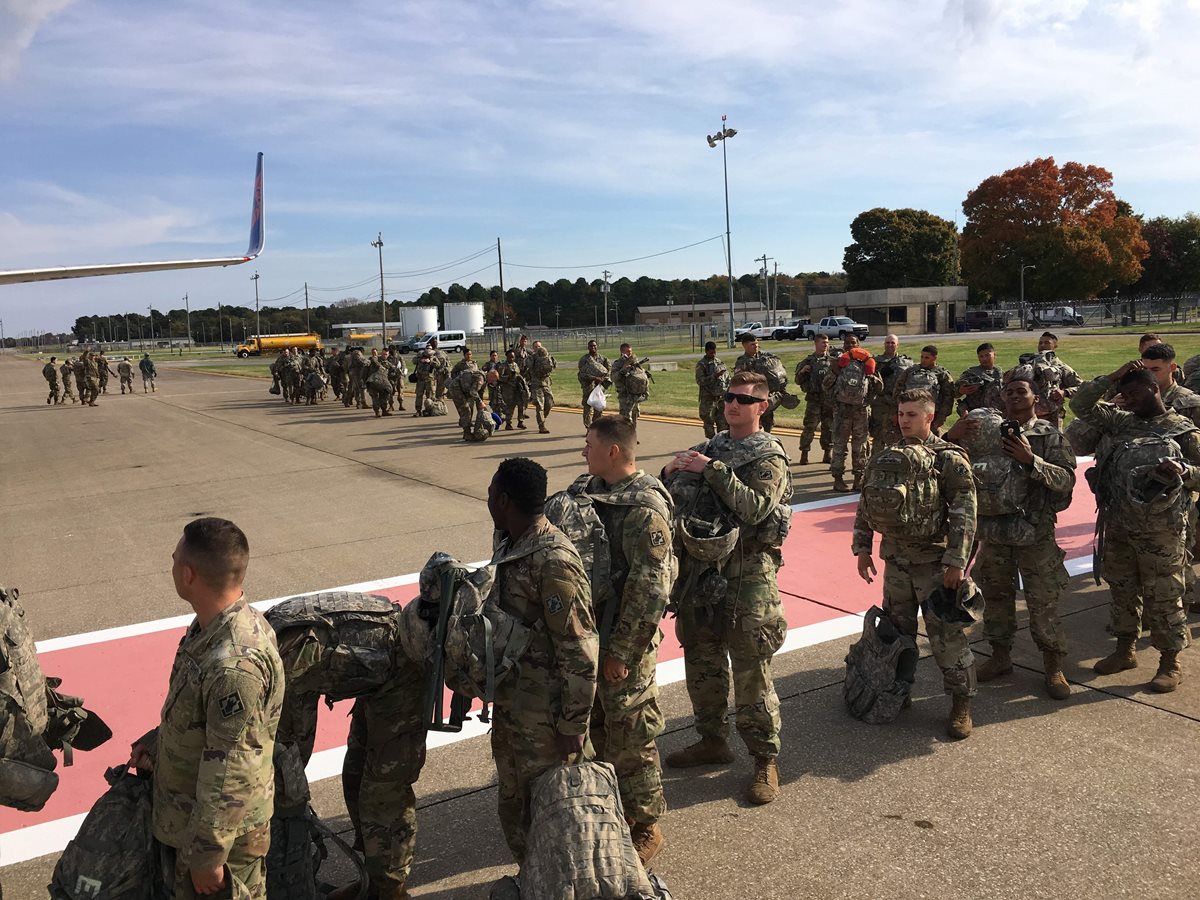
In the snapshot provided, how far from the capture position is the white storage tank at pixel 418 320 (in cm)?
8356

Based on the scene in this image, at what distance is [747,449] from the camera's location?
4.25 m

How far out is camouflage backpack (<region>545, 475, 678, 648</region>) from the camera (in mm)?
3443

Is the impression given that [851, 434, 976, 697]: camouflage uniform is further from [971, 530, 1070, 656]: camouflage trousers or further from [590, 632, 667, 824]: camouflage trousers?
[590, 632, 667, 824]: camouflage trousers

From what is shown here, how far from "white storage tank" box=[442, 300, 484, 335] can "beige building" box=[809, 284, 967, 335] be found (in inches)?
1265

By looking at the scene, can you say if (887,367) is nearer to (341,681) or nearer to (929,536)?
(929,536)

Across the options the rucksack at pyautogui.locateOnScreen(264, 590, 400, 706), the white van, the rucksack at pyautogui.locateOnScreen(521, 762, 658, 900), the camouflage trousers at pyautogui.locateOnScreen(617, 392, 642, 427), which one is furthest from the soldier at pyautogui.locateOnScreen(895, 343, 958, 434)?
the white van

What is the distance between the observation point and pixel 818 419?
1280 centimetres

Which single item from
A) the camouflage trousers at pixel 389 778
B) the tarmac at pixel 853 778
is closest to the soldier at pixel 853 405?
the tarmac at pixel 853 778

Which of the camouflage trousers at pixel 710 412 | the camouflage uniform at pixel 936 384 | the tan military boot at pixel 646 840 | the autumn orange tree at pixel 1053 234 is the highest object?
the autumn orange tree at pixel 1053 234

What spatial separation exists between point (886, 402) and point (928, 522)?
7.24 m

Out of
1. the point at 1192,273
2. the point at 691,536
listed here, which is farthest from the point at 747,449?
the point at 1192,273

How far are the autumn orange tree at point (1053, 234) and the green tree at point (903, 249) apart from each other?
10.2ft

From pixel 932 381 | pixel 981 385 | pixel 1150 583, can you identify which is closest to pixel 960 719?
pixel 1150 583

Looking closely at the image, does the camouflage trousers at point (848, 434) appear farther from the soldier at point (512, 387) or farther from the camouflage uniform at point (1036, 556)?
the soldier at point (512, 387)
